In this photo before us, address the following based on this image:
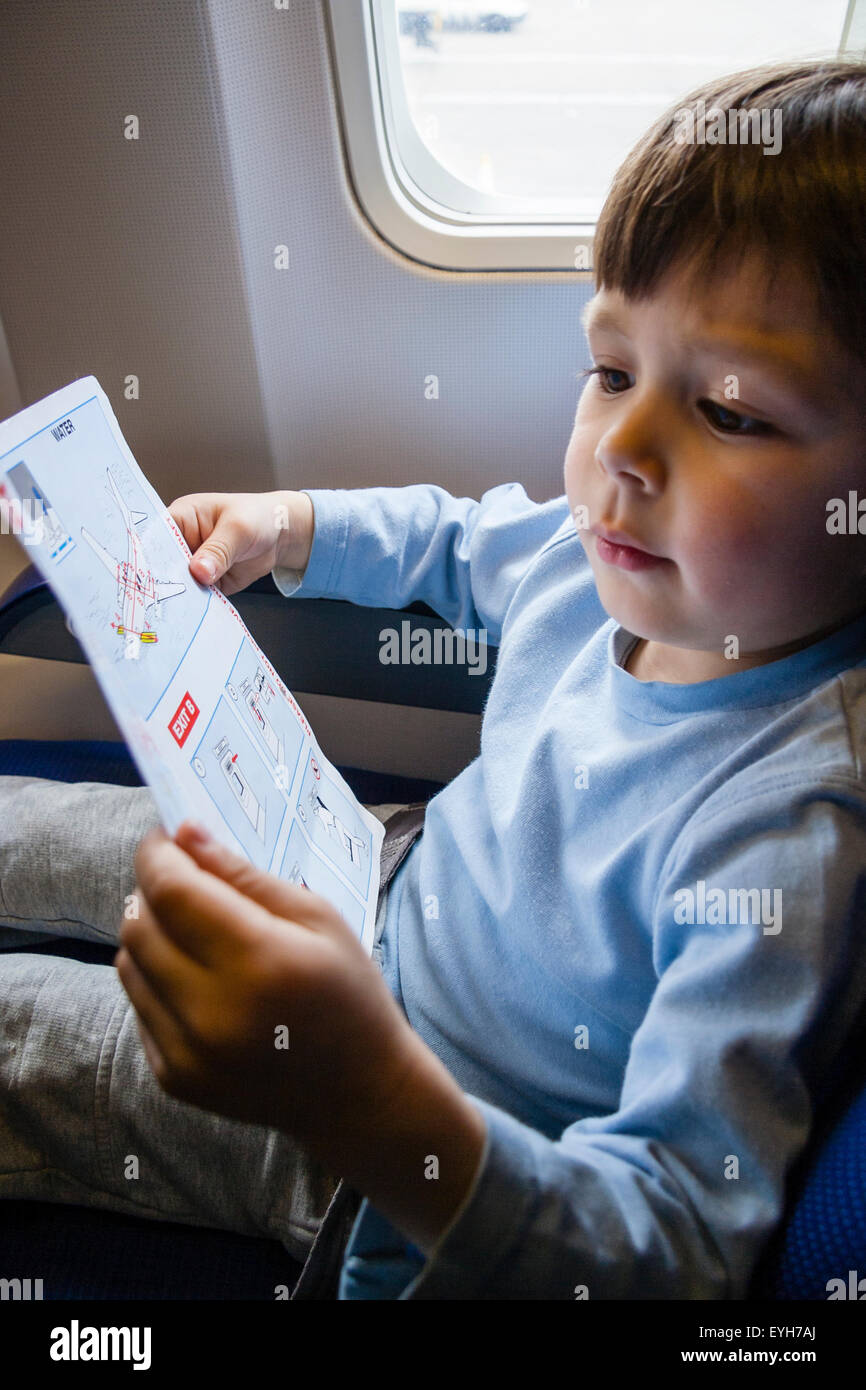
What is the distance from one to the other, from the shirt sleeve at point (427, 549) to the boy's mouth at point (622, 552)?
0.96ft

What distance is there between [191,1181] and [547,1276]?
1.11ft

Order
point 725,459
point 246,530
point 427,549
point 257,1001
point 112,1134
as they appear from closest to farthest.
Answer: point 257,1001 → point 725,459 → point 112,1134 → point 246,530 → point 427,549

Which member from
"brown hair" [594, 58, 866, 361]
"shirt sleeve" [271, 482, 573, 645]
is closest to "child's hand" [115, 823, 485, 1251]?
"brown hair" [594, 58, 866, 361]

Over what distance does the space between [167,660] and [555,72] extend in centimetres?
86

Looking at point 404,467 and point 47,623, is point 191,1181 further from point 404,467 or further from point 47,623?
point 404,467

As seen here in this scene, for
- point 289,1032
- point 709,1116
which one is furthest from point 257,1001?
point 709,1116

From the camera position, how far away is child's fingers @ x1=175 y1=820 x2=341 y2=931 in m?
0.44

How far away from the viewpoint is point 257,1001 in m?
0.42

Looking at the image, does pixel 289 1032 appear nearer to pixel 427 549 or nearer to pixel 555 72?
pixel 427 549

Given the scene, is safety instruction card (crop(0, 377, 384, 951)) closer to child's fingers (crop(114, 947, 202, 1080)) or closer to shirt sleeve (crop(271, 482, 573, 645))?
child's fingers (crop(114, 947, 202, 1080))

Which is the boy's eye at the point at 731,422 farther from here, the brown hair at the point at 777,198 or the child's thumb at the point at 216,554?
the child's thumb at the point at 216,554

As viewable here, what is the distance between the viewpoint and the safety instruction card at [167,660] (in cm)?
48

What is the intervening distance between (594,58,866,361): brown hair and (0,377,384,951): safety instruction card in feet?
1.13
